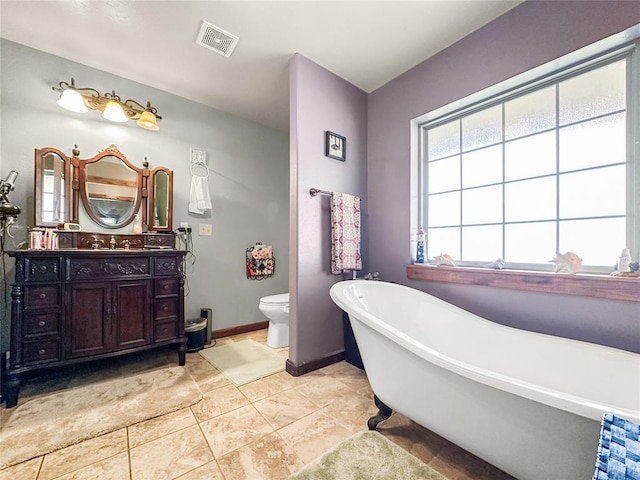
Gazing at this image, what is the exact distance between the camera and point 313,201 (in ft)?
6.88

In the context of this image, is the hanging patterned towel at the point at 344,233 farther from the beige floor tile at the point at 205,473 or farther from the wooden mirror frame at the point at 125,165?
the wooden mirror frame at the point at 125,165

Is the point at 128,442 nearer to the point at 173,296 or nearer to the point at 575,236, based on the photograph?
the point at 173,296

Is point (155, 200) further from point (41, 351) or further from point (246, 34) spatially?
point (246, 34)

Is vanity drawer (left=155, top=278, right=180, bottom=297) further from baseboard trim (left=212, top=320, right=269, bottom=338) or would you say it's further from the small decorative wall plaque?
the small decorative wall plaque

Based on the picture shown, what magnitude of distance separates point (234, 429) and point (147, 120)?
246 centimetres

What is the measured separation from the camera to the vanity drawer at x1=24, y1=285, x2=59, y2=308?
5.16ft

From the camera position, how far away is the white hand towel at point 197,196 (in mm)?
2621

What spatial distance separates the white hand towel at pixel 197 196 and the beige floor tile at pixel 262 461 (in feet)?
6.86

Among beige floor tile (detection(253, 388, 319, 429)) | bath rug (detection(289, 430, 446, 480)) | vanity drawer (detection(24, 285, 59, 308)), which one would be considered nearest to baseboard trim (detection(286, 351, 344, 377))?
beige floor tile (detection(253, 388, 319, 429))

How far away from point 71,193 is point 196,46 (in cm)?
149

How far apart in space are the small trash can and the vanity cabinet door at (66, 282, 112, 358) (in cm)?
63

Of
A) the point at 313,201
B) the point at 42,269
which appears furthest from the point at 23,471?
the point at 313,201

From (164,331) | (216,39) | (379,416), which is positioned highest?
(216,39)

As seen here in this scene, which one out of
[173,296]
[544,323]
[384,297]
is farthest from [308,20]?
[544,323]
